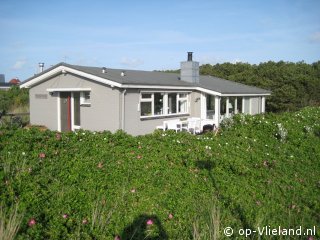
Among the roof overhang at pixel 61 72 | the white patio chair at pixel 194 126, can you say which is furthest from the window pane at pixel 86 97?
the white patio chair at pixel 194 126

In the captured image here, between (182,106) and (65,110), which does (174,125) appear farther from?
(65,110)

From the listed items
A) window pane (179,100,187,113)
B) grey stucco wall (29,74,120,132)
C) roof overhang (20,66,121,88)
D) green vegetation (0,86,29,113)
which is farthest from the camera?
green vegetation (0,86,29,113)

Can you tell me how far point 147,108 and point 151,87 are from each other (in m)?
1.11

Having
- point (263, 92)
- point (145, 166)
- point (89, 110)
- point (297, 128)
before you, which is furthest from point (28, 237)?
point (263, 92)

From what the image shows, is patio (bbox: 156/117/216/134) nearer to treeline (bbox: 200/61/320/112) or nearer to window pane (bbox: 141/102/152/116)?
window pane (bbox: 141/102/152/116)

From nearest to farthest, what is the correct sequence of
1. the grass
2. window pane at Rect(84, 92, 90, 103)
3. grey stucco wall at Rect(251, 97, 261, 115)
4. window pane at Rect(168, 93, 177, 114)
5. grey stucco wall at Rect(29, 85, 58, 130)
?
the grass
window pane at Rect(84, 92, 90, 103)
grey stucco wall at Rect(29, 85, 58, 130)
window pane at Rect(168, 93, 177, 114)
grey stucco wall at Rect(251, 97, 261, 115)

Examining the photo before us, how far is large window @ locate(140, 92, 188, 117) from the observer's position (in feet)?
51.8

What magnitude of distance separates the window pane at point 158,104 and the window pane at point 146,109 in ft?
1.74

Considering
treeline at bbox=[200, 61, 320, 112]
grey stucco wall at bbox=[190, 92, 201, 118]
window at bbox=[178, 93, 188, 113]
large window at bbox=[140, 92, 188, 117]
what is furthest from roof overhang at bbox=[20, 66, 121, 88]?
treeline at bbox=[200, 61, 320, 112]

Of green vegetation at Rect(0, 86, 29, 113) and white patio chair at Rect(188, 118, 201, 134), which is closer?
white patio chair at Rect(188, 118, 201, 134)

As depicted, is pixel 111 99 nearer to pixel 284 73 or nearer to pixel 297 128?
pixel 297 128

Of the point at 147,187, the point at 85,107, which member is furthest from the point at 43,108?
the point at 147,187

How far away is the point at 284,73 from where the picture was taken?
3228 centimetres

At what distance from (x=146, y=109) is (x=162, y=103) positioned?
1.38 meters
